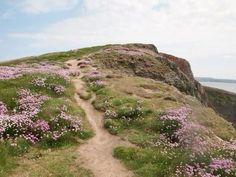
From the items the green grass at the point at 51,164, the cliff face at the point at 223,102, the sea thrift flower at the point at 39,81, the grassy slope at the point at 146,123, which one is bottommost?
the cliff face at the point at 223,102

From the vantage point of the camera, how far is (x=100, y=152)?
992 inches

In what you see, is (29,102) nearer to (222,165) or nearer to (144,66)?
(222,165)

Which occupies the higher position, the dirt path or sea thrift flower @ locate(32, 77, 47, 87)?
sea thrift flower @ locate(32, 77, 47, 87)

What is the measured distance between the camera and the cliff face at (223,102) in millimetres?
97625

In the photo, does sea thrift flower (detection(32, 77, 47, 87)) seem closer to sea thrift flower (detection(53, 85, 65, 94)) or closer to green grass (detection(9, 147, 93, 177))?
sea thrift flower (detection(53, 85, 65, 94))

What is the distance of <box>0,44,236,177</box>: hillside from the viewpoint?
22422 mm

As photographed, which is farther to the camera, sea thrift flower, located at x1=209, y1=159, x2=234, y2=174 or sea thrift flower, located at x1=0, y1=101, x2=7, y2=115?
sea thrift flower, located at x1=0, y1=101, x2=7, y2=115

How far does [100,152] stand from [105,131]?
375cm

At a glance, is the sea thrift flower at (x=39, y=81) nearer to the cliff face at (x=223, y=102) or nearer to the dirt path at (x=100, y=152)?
the dirt path at (x=100, y=152)

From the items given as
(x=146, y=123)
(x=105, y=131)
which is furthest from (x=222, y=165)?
(x=105, y=131)

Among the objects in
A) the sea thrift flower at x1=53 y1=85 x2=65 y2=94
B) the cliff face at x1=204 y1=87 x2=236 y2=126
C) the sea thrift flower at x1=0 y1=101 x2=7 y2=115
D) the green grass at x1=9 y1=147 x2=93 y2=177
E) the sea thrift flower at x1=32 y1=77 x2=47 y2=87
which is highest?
the sea thrift flower at x1=32 y1=77 x2=47 y2=87

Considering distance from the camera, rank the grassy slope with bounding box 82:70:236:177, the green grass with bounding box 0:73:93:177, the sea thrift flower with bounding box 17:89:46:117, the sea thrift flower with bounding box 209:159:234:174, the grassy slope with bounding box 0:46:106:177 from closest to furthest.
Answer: the sea thrift flower with bounding box 209:159:234:174 → the grassy slope with bounding box 0:46:106:177 → the green grass with bounding box 0:73:93:177 → the grassy slope with bounding box 82:70:236:177 → the sea thrift flower with bounding box 17:89:46:117

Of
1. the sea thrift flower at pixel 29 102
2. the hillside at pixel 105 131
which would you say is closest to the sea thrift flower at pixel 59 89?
the hillside at pixel 105 131

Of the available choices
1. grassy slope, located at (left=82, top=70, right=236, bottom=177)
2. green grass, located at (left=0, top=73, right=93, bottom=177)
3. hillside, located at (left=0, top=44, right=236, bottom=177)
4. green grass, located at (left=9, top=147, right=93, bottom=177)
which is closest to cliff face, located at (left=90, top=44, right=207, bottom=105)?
grassy slope, located at (left=82, top=70, right=236, bottom=177)
